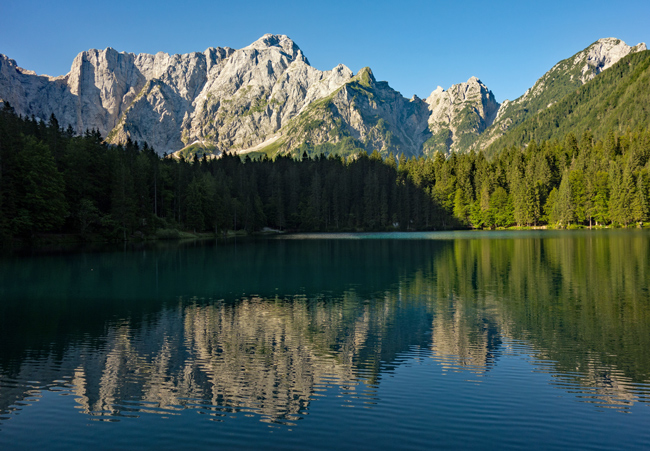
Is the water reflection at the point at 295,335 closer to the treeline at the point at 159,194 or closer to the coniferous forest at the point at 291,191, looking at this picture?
the treeline at the point at 159,194

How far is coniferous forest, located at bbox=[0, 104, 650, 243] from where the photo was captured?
8444 cm

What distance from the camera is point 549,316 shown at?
2433cm

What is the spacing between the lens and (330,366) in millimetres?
16875

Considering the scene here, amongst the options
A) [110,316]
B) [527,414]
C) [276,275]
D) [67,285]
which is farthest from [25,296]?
[527,414]

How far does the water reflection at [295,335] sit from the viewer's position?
47.4ft

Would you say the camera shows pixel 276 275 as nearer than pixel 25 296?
No

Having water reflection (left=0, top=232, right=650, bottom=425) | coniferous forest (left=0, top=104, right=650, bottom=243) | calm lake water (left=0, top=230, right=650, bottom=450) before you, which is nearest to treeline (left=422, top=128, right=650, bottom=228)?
coniferous forest (left=0, top=104, right=650, bottom=243)

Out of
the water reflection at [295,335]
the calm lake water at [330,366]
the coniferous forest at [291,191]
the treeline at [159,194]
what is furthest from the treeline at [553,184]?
the calm lake water at [330,366]

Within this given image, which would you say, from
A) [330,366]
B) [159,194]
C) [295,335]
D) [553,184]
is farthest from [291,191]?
[330,366]

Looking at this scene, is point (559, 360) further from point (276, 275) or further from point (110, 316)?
point (276, 275)

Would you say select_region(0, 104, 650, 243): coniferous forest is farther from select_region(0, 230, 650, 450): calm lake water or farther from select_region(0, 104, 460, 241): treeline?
select_region(0, 230, 650, 450): calm lake water

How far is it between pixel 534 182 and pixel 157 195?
124728mm

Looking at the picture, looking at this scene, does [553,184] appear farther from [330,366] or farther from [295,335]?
[330,366]

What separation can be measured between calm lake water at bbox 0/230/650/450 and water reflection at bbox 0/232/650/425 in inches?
4.2
